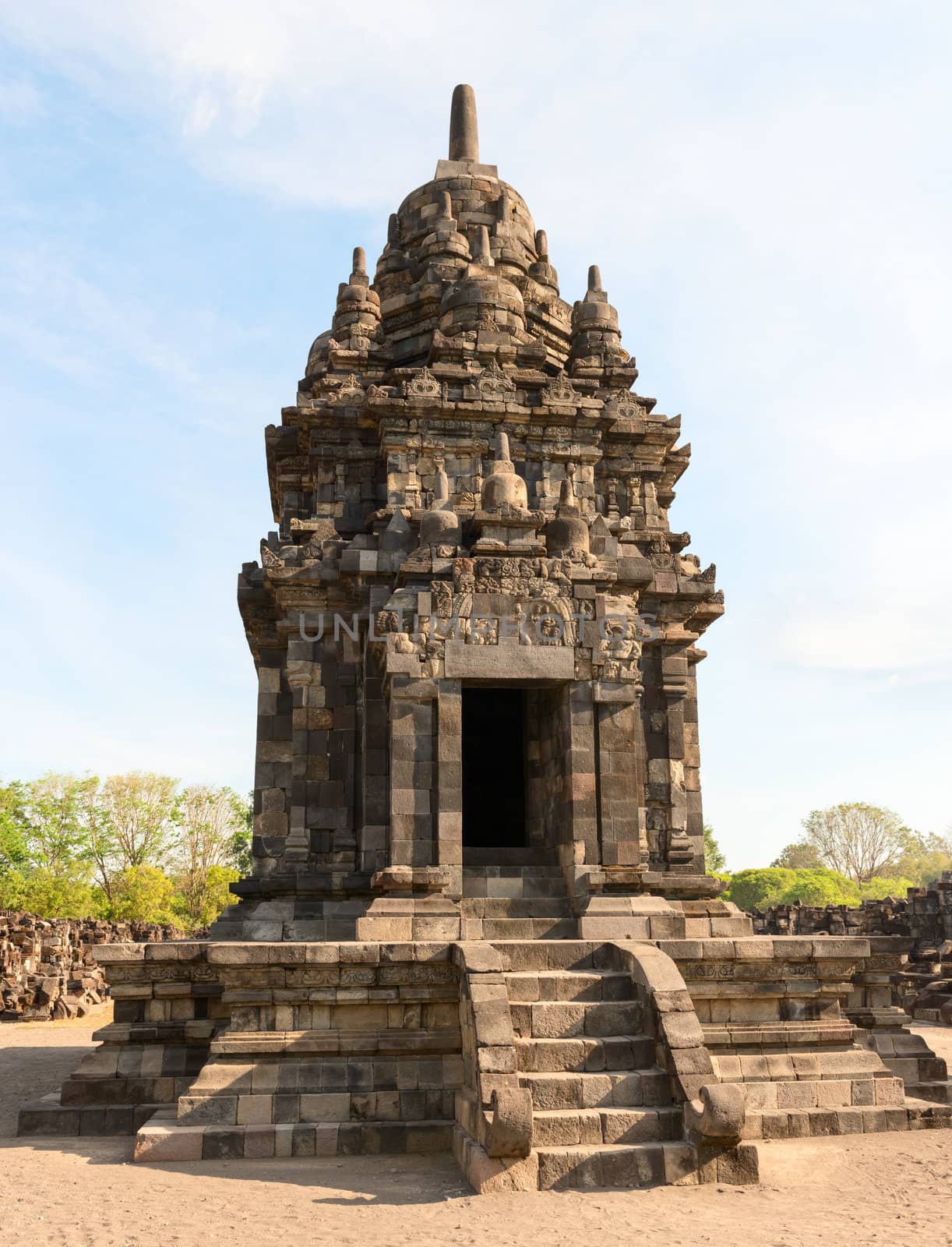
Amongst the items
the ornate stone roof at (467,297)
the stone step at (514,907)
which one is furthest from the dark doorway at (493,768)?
the ornate stone roof at (467,297)

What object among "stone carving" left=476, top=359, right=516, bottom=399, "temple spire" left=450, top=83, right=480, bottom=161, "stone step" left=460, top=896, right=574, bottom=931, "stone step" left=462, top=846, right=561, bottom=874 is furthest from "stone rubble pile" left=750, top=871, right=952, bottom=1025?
"temple spire" left=450, top=83, right=480, bottom=161

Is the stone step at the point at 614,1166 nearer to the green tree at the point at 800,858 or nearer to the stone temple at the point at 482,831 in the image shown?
the stone temple at the point at 482,831

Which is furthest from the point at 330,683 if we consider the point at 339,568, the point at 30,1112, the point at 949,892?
the point at 949,892

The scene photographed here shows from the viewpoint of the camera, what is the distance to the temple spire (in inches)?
757

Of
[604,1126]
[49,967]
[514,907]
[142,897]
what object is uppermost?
[514,907]

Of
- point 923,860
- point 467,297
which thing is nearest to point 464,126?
point 467,297

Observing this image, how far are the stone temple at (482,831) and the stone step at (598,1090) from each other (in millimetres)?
24

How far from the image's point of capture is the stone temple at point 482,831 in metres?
8.60

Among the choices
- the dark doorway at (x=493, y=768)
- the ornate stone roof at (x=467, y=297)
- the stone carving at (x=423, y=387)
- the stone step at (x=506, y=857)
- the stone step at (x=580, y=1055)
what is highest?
the ornate stone roof at (x=467, y=297)

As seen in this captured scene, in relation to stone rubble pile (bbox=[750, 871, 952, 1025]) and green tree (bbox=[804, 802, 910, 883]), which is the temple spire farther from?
green tree (bbox=[804, 802, 910, 883])

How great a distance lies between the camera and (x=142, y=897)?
160 ft

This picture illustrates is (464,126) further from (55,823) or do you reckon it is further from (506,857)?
(55,823)

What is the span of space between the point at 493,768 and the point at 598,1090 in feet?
24.8

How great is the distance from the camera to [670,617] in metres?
14.9
